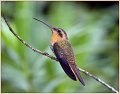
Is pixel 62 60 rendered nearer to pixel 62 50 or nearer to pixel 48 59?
pixel 62 50

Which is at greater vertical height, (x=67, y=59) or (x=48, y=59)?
(x=67, y=59)

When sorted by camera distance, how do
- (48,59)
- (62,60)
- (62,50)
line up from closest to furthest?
1. (62,60)
2. (62,50)
3. (48,59)

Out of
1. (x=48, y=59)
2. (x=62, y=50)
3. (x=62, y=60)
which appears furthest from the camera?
(x=48, y=59)

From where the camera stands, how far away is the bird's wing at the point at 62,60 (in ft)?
6.07

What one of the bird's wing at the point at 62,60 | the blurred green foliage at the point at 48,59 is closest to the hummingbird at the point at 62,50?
the bird's wing at the point at 62,60

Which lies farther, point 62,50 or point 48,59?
point 48,59

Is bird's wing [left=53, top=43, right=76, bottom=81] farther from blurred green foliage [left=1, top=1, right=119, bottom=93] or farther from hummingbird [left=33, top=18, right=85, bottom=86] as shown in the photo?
blurred green foliage [left=1, top=1, right=119, bottom=93]

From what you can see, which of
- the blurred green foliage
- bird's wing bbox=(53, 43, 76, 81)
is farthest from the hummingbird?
the blurred green foliage

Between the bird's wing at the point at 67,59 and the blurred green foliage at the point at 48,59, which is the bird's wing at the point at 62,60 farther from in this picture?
the blurred green foliage at the point at 48,59

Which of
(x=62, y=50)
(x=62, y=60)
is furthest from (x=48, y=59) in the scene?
(x=62, y=60)

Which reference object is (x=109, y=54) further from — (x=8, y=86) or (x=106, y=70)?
(x=8, y=86)

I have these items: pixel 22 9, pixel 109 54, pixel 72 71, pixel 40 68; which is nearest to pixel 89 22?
pixel 109 54

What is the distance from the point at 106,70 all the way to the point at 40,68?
88 cm

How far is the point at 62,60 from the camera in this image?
1.97m
